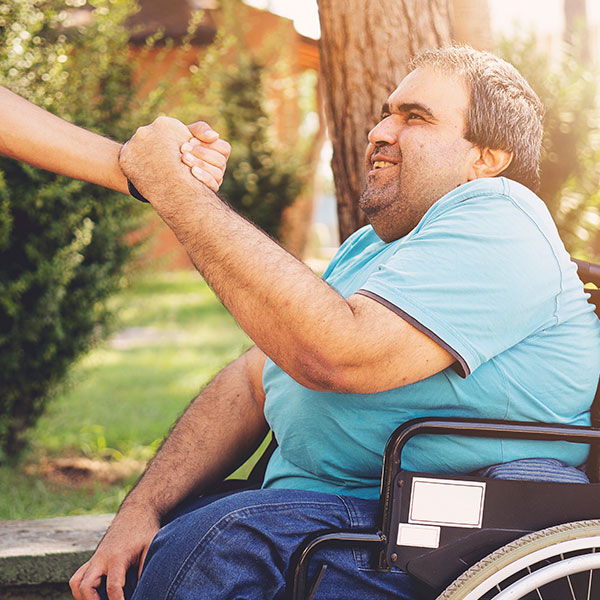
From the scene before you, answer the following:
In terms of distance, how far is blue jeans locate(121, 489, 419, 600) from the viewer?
1.73 metres

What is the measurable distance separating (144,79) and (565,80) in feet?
10.5

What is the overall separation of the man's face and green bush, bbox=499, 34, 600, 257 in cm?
388

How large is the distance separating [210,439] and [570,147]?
4.54 metres

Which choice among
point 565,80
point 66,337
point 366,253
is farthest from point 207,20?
point 366,253

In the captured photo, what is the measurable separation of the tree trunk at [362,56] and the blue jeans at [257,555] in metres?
1.72

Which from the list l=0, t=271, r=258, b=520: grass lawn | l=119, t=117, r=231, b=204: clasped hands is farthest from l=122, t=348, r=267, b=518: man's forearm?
l=119, t=117, r=231, b=204: clasped hands

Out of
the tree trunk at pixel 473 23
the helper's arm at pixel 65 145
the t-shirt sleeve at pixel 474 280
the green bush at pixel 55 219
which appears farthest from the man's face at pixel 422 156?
the green bush at pixel 55 219

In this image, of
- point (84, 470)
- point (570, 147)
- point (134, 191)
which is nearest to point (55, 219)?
point (84, 470)

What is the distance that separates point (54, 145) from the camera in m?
2.10

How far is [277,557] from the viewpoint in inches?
69.9

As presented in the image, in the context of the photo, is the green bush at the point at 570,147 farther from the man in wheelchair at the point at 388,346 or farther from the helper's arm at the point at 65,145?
the helper's arm at the point at 65,145

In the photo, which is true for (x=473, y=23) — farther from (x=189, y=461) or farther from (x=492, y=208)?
(x=189, y=461)

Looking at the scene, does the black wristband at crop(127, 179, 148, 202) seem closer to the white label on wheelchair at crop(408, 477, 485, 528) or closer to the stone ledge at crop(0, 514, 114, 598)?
the white label on wheelchair at crop(408, 477, 485, 528)

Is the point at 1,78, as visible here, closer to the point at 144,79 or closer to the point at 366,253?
the point at 144,79
